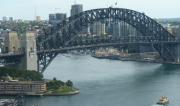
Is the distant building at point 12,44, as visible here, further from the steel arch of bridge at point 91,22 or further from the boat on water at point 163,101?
the boat on water at point 163,101

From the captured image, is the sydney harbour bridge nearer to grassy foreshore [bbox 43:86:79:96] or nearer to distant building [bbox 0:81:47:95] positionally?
distant building [bbox 0:81:47:95]

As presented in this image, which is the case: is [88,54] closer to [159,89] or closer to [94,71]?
[94,71]

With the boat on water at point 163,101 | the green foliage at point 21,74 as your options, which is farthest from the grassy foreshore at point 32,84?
the boat on water at point 163,101

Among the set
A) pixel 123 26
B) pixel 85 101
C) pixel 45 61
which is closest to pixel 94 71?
pixel 45 61

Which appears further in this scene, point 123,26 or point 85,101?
point 123,26

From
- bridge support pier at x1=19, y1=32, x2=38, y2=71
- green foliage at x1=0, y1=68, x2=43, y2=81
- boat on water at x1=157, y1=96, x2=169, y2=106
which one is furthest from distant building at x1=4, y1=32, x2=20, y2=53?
boat on water at x1=157, y1=96, x2=169, y2=106
